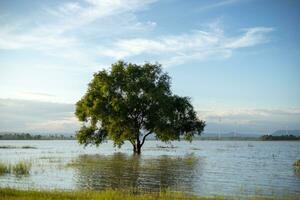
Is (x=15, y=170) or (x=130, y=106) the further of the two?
(x=130, y=106)

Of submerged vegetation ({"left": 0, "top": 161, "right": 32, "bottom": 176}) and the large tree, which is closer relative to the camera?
submerged vegetation ({"left": 0, "top": 161, "right": 32, "bottom": 176})

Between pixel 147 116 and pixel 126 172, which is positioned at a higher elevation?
pixel 147 116

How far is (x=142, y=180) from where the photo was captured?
35.8 m

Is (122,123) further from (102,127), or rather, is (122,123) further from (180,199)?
(180,199)

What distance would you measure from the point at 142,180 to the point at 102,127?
39.7 meters

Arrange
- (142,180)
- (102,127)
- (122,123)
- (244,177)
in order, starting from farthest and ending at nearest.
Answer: (102,127) → (122,123) → (244,177) → (142,180)

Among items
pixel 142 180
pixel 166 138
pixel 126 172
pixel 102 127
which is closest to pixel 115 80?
pixel 102 127

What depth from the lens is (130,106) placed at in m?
68.6

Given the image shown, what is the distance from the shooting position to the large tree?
69312mm

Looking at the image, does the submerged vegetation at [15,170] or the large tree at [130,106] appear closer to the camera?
the submerged vegetation at [15,170]

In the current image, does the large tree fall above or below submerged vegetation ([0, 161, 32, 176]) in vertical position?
above

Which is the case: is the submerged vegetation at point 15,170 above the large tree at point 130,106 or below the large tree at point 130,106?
below

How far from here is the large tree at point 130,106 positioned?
69.3 metres

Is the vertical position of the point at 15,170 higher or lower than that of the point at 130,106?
lower
